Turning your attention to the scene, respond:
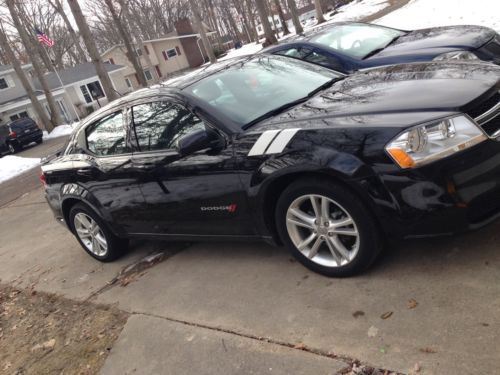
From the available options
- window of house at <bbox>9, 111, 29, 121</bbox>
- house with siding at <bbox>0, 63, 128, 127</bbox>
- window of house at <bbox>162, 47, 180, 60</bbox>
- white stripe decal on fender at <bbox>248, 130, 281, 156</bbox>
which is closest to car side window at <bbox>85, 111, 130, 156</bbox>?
white stripe decal on fender at <bbox>248, 130, 281, 156</bbox>

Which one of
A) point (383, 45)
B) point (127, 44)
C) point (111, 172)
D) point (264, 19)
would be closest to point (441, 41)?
point (383, 45)

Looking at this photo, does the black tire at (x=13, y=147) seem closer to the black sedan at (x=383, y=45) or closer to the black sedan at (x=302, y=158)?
the black sedan at (x=383, y=45)

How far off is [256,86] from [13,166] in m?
16.2

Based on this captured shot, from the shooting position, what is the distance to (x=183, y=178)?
3939 mm

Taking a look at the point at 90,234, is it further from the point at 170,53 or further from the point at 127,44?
the point at 170,53

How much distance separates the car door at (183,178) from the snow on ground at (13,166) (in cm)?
1343

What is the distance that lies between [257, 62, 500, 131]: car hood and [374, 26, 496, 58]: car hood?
7.51ft

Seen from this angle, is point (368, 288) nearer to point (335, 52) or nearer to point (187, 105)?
point (187, 105)

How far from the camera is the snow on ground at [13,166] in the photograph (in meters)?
16.6

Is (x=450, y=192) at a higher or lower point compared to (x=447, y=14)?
higher

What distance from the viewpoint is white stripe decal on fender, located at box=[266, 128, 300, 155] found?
3291mm

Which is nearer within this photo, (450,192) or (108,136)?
(450,192)

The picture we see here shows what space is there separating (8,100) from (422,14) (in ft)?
105

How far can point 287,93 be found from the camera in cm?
410
